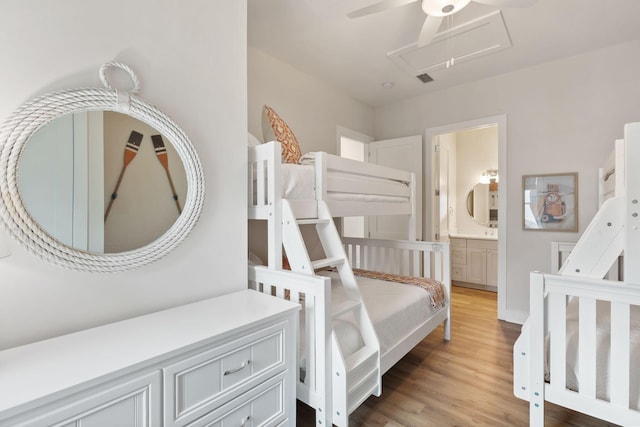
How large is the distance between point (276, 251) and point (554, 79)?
3266mm

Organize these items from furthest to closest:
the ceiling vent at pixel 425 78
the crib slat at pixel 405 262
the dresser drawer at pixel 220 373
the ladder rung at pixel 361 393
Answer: the ceiling vent at pixel 425 78 < the crib slat at pixel 405 262 < the ladder rung at pixel 361 393 < the dresser drawer at pixel 220 373

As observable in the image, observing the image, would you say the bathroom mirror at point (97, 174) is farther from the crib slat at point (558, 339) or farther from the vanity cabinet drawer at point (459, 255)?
the vanity cabinet drawer at point (459, 255)

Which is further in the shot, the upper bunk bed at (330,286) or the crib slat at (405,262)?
the crib slat at (405,262)

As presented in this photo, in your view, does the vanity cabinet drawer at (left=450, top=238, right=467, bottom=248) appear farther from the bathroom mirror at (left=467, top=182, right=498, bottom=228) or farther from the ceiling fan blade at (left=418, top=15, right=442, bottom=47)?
the ceiling fan blade at (left=418, top=15, right=442, bottom=47)

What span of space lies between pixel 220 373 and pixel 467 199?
199 inches

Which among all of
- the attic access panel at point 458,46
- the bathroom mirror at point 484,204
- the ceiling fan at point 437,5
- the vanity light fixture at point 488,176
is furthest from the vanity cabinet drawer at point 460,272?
the ceiling fan at point 437,5

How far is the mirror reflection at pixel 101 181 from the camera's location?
100cm

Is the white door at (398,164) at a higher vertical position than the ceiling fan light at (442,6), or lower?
lower

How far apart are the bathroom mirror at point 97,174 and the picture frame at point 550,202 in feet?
10.5

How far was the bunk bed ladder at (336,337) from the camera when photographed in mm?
1377

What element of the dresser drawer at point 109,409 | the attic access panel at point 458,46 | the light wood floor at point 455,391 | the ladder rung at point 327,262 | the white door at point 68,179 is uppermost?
the attic access panel at point 458,46

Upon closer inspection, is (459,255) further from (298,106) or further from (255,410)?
(255,410)

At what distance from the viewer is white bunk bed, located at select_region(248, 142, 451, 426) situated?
1378 millimetres

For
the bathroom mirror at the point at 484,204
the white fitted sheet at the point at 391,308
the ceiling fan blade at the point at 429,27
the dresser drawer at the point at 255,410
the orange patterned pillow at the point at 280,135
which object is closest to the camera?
the dresser drawer at the point at 255,410
